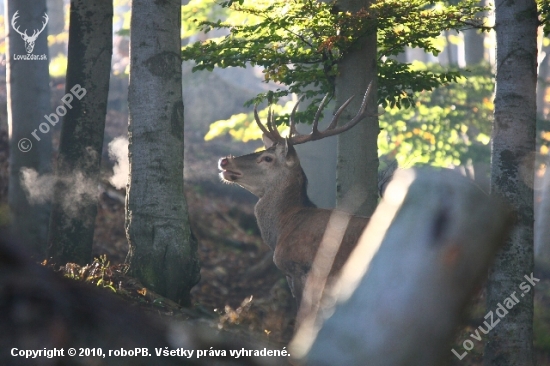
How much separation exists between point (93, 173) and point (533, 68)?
5489 millimetres

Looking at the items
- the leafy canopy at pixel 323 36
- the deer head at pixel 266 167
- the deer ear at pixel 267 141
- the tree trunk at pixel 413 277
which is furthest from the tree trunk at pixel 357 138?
the tree trunk at pixel 413 277

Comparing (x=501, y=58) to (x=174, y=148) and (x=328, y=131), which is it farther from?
(x=174, y=148)

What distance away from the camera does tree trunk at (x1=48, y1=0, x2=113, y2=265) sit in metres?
8.98

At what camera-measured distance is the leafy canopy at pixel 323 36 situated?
8.41m

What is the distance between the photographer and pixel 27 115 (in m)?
11.4

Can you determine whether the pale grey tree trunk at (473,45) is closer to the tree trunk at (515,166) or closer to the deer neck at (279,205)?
the deer neck at (279,205)

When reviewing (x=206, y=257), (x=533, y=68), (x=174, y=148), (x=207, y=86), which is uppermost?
(x=207, y=86)

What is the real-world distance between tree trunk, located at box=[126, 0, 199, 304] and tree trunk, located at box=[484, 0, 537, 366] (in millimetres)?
3419

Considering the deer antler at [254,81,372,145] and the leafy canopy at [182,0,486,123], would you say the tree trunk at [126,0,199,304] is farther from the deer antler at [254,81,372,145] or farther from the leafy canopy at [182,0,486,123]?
the deer antler at [254,81,372,145]

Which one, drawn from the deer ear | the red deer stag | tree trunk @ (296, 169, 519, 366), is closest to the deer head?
the red deer stag

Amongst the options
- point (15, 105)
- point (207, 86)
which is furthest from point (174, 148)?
point (207, 86)

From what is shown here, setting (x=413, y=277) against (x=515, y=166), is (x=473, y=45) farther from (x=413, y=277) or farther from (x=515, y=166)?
(x=413, y=277)

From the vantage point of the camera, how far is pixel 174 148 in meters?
8.19

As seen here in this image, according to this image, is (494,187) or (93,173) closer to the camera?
(494,187)
